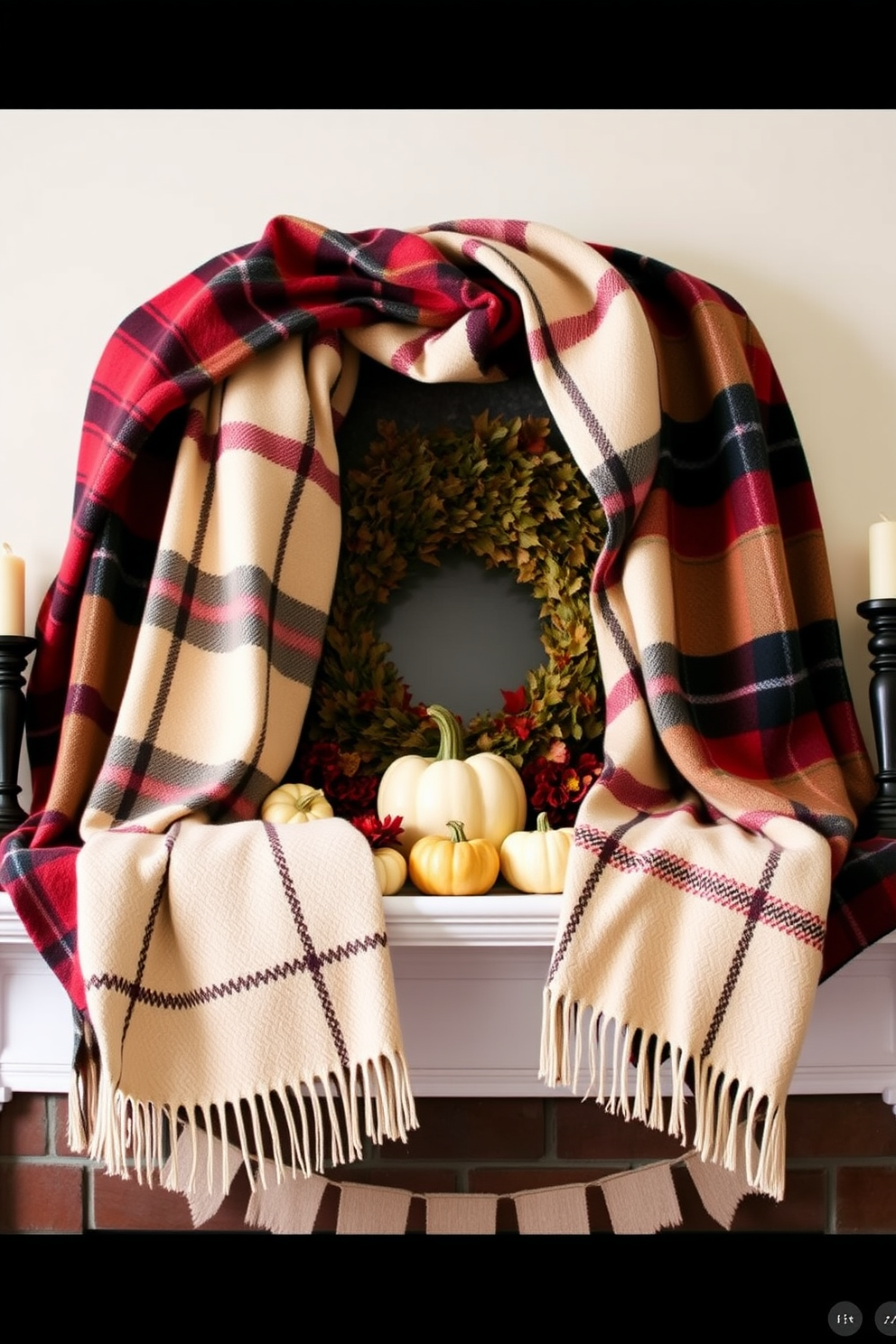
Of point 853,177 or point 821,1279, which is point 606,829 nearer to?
point 821,1279

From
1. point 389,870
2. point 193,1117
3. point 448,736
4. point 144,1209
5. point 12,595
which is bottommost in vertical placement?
point 144,1209

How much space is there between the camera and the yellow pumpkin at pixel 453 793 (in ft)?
3.80

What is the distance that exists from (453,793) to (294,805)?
18 centimetres

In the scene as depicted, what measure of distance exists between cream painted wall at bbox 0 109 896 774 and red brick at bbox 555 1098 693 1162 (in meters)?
0.90

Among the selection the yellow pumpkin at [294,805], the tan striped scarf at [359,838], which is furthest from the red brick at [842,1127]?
the yellow pumpkin at [294,805]

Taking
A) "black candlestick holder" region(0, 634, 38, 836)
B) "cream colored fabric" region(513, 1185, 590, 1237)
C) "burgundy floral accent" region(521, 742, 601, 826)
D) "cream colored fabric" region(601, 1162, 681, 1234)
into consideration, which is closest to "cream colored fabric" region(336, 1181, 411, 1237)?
"cream colored fabric" region(513, 1185, 590, 1237)

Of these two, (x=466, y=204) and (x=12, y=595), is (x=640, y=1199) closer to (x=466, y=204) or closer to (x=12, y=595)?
(x=12, y=595)

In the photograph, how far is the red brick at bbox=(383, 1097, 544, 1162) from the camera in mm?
1283

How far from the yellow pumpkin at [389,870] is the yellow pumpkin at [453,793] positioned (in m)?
0.06

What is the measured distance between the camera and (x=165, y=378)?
4.10 ft

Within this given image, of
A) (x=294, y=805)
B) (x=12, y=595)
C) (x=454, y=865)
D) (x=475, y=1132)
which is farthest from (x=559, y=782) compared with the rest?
(x=12, y=595)

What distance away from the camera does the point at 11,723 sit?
1.22 metres

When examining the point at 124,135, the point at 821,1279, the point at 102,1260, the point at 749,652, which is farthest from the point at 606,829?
the point at 124,135

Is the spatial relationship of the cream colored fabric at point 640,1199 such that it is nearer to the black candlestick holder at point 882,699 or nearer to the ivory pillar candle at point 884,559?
the black candlestick holder at point 882,699
